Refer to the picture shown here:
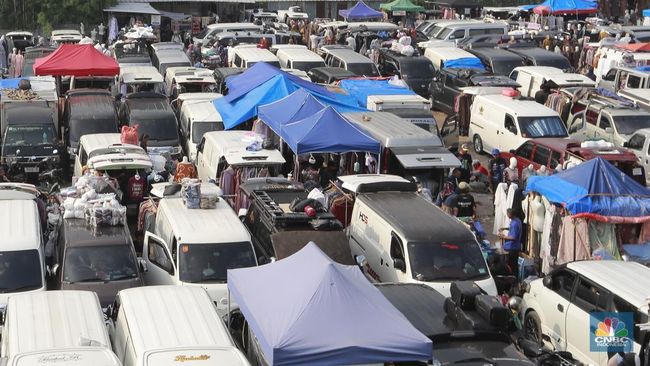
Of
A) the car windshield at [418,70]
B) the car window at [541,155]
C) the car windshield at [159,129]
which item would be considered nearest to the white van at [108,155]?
the car windshield at [159,129]

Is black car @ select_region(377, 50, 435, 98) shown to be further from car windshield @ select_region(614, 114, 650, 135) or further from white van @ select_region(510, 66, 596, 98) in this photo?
car windshield @ select_region(614, 114, 650, 135)

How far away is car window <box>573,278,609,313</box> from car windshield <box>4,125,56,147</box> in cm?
1239

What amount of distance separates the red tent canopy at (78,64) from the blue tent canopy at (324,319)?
15.7 m

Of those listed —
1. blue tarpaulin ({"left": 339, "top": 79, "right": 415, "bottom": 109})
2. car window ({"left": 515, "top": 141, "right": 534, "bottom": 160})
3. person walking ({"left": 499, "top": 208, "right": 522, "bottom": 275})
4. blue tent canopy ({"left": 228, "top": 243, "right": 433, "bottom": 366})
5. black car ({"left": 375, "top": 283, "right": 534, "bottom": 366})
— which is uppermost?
blue tent canopy ({"left": 228, "top": 243, "right": 433, "bottom": 366})

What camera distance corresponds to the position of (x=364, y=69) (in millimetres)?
30406

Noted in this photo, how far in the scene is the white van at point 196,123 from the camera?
22.7m

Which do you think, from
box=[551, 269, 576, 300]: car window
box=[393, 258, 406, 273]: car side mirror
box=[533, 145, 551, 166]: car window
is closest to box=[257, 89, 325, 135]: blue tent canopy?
box=[533, 145, 551, 166]: car window

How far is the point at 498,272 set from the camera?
16.1 metres

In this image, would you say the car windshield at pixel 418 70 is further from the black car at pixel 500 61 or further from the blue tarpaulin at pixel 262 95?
the blue tarpaulin at pixel 262 95

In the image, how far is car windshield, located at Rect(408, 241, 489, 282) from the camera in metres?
14.3

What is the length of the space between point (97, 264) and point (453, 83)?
16259 millimetres

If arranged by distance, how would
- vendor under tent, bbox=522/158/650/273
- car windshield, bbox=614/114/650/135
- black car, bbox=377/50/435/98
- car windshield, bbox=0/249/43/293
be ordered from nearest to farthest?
1. car windshield, bbox=0/249/43/293
2. vendor under tent, bbox=522/158/650/273
3. car windshield, bbox=614/114/650/135
4. black car, bbox=377/50/435/98

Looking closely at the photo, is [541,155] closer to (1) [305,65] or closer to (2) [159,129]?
(2) [159,129]

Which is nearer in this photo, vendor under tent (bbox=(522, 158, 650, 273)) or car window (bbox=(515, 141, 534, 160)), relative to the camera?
vendor under tent (bbox=(522, 158, 650, 273))
